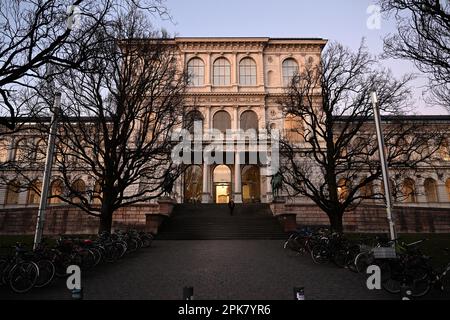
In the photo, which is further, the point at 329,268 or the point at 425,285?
the point at 329,268

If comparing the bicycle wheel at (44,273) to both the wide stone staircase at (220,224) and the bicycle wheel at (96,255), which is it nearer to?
the bicycle wheel at (96,255)

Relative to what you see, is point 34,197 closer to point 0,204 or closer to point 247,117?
point 0,204

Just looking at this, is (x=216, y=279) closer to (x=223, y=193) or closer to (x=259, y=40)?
(x=223, y=193)

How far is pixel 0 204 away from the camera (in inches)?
1565

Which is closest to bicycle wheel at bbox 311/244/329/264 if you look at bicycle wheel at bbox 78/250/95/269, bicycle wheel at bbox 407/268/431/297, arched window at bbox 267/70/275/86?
bicycle wheel at bbox 407/268/431/297

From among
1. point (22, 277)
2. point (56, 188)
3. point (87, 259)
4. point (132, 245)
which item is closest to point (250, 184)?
point (56, 188)

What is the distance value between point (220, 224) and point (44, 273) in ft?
47.9

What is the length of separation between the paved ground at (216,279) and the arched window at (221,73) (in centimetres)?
3071

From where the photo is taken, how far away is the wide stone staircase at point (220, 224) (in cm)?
1997

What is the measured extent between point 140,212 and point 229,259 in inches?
741

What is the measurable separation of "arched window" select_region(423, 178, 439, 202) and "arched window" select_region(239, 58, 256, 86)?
27025 mm

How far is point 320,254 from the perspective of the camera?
11945 mm

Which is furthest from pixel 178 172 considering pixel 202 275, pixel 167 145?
pixel 202 275

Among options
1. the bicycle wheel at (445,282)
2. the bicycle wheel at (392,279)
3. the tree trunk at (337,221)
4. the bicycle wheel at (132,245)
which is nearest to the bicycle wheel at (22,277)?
the bicycle wheel at (132,245)
